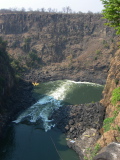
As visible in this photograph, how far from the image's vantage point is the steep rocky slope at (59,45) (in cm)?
5025

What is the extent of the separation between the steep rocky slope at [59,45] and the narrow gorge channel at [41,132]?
12722mm

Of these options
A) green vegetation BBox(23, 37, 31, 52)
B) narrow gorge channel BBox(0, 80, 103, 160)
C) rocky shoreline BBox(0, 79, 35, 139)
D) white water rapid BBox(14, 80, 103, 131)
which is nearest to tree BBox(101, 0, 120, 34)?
narrow gorge channel BBox(0, 80, 103, 160)

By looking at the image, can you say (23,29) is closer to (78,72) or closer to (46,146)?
(78,72)

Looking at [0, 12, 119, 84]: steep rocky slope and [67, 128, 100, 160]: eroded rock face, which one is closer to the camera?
[67, 128, 100, 160]: eroded rock face

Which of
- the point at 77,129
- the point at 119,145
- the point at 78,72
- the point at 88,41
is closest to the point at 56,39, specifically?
the point at 88,41

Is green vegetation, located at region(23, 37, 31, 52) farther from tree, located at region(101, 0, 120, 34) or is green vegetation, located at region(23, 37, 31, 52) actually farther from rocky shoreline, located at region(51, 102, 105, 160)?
tree, located at region(101, 0, 120, 34)

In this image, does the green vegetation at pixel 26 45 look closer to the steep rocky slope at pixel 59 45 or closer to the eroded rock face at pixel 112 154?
the steep rocky slope at pixel 59 45

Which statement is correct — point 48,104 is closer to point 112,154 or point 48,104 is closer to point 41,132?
point 41,132

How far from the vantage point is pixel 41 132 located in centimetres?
2311

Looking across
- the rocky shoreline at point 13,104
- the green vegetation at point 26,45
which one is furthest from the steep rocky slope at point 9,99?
the green vegetation at point 26,45

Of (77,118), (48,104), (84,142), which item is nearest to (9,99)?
(48,104)

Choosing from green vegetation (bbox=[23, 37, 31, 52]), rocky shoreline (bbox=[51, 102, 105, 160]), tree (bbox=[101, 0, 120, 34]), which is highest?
tree (bbox=[101, 0, 120, 34])

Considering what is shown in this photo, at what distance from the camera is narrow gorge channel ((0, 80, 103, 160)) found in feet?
62.6

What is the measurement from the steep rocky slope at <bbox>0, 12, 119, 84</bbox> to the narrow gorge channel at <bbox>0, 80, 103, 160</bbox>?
12722mm
